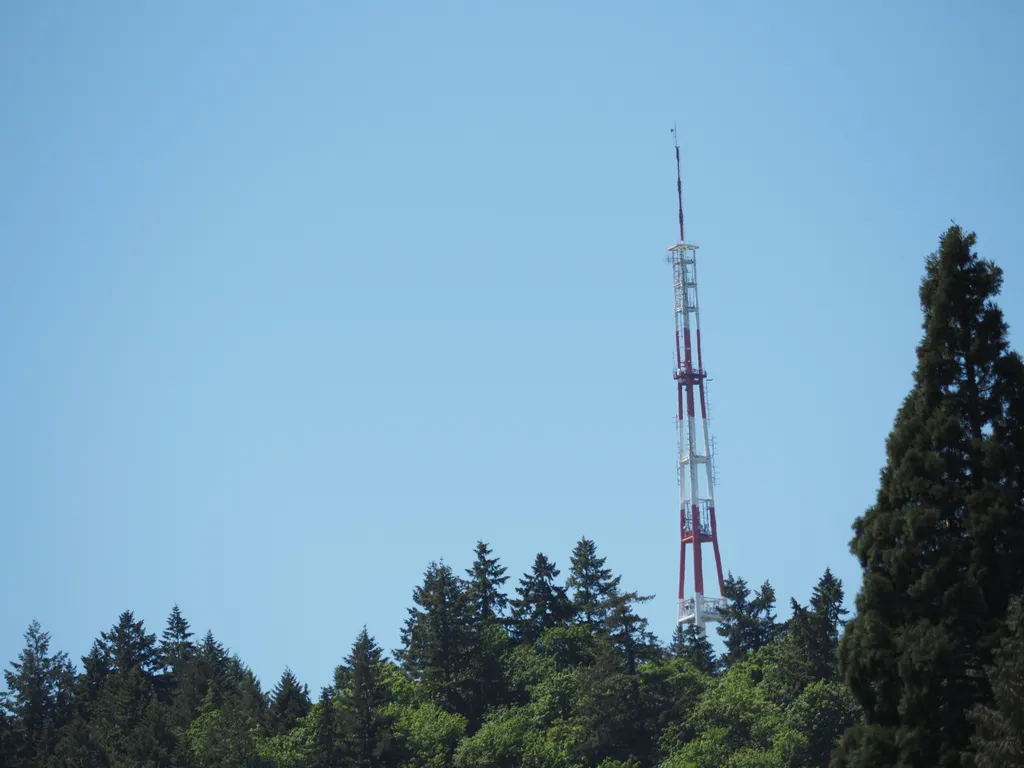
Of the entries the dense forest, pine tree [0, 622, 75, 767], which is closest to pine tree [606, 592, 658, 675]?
the dense forest

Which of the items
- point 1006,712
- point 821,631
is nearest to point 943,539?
point 1006,712

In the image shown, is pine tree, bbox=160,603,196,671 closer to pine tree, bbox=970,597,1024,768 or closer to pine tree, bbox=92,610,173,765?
pine tree, bbox=92,610,173,765

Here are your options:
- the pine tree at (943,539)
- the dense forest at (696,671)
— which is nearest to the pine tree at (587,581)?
the dense forest at (696,671)

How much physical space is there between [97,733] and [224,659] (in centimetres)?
1455

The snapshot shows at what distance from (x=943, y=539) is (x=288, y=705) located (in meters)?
39.9

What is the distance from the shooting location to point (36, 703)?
69.2 meters

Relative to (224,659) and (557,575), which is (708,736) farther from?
(224,659)

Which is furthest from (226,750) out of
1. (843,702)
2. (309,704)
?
(843,702)

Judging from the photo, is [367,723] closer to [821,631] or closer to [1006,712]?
[821,631]

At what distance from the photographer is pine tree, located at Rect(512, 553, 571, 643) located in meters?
63.8

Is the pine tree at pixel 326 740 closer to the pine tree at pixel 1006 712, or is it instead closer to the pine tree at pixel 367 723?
the pine tree at pixel 367 723

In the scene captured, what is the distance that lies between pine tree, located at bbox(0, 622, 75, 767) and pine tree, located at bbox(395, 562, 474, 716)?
14.7 meters

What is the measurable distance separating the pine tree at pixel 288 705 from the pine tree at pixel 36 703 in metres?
9.54

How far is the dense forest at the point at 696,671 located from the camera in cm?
2180
